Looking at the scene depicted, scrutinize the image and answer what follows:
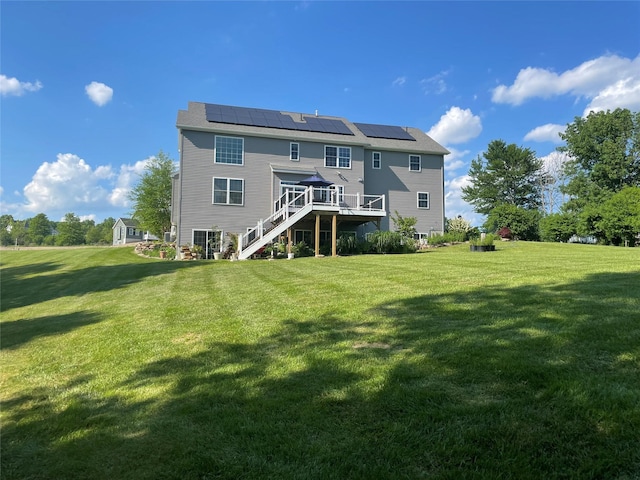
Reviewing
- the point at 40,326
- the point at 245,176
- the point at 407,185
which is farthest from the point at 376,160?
the point at 40,326

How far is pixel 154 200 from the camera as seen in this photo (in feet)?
117

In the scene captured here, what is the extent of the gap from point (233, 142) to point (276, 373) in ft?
64.2

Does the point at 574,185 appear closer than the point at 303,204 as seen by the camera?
No

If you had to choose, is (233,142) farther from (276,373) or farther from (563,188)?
(563,188)

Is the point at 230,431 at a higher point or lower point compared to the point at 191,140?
lower

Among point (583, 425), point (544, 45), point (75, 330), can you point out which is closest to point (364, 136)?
point (544, 45)

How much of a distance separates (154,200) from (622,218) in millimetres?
37526

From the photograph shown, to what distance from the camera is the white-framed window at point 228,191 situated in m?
20.6

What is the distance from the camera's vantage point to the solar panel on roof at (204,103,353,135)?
2175 centimetres

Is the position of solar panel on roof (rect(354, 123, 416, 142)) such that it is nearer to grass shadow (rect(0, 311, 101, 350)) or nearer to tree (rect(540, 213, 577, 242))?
tree (rect(540, 213, 577, 242))

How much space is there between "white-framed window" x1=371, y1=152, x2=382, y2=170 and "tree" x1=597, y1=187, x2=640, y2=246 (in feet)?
51.2

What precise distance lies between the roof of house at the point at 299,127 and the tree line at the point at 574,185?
36.2 feet

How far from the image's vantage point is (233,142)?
21078 millimetres

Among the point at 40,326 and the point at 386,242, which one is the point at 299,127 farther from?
the point at 40,326
